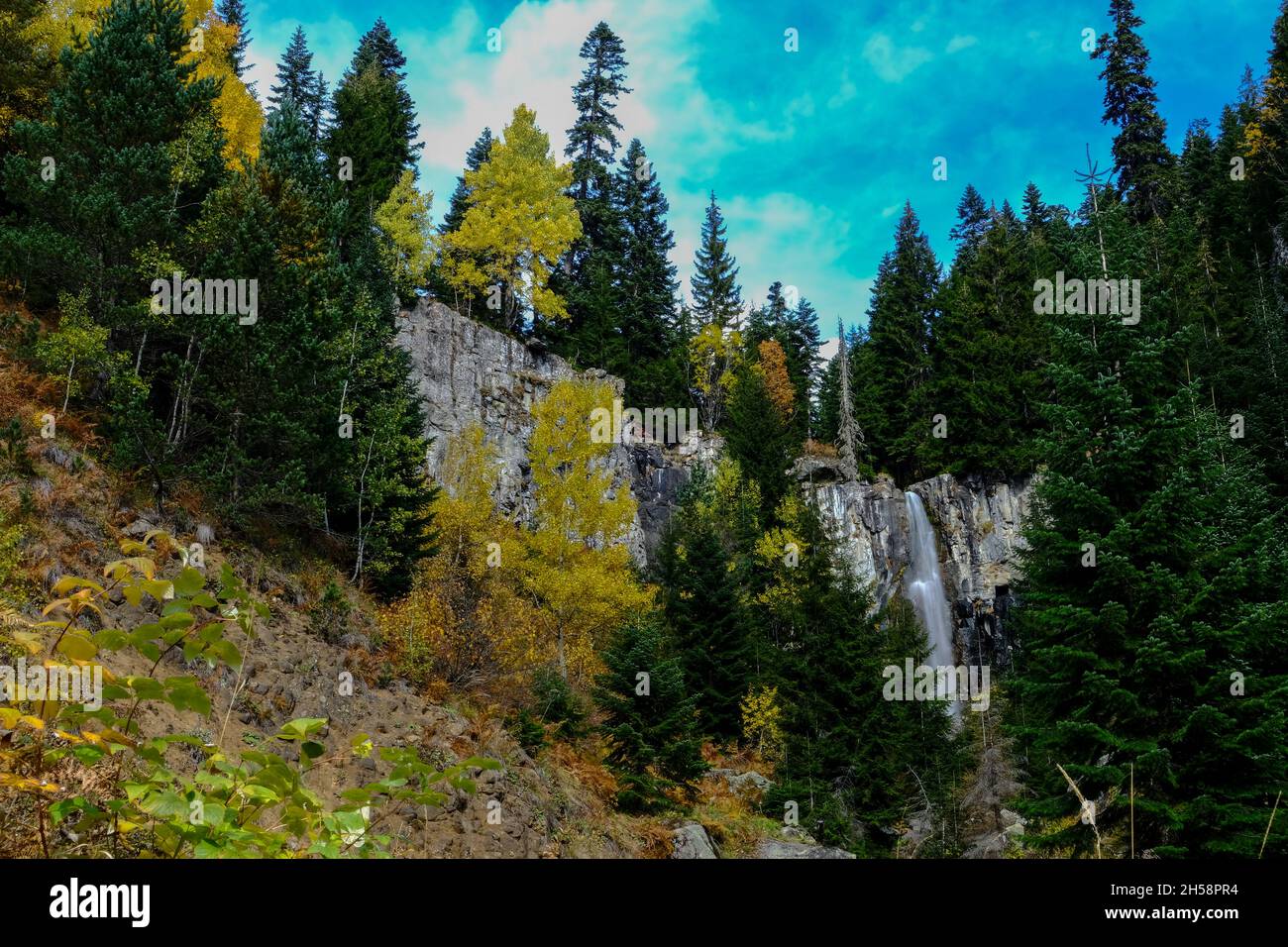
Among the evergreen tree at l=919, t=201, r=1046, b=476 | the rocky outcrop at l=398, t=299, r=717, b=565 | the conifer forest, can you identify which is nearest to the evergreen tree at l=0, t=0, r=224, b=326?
the conifer forest

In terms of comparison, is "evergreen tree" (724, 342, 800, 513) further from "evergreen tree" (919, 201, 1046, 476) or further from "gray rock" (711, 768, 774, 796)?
"gray rock" (711, 768, 774, 796)

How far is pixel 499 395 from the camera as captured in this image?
38.3 metres

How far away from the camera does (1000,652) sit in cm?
4156

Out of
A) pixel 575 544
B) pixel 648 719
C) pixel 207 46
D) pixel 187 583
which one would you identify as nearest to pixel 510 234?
pixel 207 46

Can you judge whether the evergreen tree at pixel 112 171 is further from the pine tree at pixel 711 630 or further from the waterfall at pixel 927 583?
the waterfall at pixel 927 583

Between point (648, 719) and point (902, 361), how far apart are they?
129 feet

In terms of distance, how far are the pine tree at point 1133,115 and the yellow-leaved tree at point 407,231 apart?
47.0 meters

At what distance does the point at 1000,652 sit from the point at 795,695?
74.7 feet

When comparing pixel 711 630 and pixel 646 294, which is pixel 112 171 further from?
pixel 646 294

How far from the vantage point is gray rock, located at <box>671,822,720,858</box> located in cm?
1630

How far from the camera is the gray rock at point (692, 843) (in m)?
16.3

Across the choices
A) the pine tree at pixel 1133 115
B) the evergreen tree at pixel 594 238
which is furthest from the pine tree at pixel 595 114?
the pine tree at pixel 1133 115
